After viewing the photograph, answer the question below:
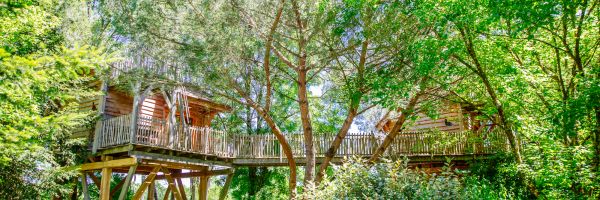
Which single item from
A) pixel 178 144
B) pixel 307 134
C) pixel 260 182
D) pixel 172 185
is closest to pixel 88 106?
pixel 172 185

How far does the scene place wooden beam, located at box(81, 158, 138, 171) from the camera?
44.2ft

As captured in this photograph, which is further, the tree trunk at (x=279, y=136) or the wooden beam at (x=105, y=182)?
the wooden beam at (x=105, y=182)

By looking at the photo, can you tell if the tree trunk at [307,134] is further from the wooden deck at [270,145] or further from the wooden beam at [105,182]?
the wooden beam at [105,182]

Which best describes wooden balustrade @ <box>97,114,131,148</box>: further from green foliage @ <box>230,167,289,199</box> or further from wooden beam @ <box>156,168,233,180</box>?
green foliage @ <box>230,167,289,199</box>

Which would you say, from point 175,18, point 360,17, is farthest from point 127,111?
point 360,17

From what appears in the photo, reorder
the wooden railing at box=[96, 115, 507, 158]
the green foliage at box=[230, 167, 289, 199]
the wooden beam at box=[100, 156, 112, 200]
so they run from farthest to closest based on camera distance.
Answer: the green foliage at box=[230, 167, 289, 199] → the wooden railing at box=[96, 115, 507, 158] → the wooden beam at box=[100, 156, 112, 200]

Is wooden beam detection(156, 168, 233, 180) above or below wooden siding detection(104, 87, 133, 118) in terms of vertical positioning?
below

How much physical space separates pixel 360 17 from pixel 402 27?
109 cm

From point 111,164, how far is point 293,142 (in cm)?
596

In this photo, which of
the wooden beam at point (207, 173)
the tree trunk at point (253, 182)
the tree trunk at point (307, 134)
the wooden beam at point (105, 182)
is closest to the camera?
the tree trunk at point (307, 134)

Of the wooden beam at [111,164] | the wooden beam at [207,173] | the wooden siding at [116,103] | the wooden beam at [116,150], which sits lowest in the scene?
the wooden beam at [207,173]

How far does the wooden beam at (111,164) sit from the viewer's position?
1348 centimetres

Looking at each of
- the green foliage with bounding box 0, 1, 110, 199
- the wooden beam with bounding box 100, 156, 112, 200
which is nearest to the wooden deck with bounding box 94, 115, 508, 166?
the wooden beam with bounding box 100, 156, 112, 200

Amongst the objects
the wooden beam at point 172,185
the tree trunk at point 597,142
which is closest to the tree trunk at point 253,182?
the wooden beam at point 172,185
